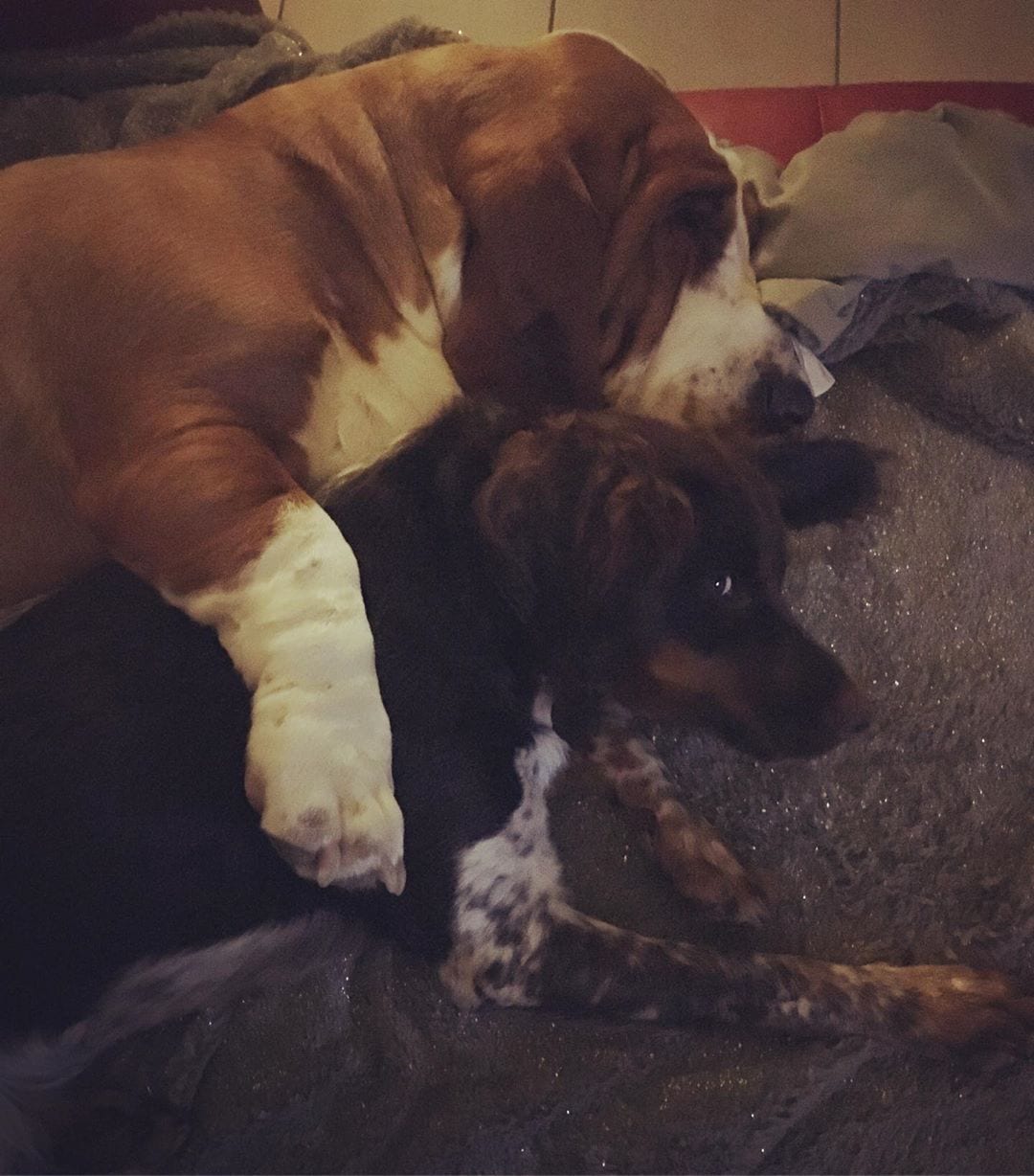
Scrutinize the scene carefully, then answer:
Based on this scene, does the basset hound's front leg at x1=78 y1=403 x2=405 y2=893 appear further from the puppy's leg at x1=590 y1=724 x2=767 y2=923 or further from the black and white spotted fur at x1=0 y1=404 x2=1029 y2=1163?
the puppy's leg at x1=590 y1=724 x2=767 y2=923

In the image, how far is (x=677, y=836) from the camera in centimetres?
139

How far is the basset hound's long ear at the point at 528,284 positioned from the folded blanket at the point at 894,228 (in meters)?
0.33

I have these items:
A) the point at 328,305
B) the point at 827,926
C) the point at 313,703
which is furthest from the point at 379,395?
the point at 827,926

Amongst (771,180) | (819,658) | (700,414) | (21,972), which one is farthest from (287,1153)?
(771,180)

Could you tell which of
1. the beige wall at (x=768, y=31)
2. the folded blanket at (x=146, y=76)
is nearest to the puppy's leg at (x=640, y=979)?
the folded blanket at (x=146, y=76)

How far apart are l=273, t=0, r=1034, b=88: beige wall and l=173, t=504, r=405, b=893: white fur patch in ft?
6.82

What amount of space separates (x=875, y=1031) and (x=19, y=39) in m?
1.95

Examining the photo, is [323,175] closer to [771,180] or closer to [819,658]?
[771,180]

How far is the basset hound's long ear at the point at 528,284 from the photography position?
4.26 ft

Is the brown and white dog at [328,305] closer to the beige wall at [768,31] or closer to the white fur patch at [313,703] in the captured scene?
the white fur patch at [313,703]

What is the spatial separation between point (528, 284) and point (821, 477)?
448 mm

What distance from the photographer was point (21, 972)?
3.82 feet

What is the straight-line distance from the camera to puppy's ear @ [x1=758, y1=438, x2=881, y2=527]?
142 centimetres

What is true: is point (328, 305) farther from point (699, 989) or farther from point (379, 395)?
point (699, 989)
